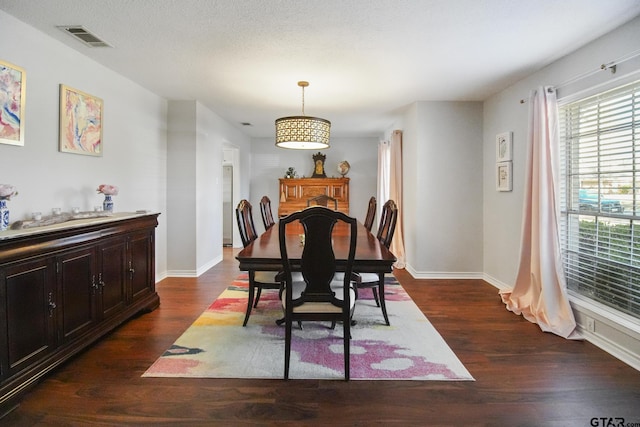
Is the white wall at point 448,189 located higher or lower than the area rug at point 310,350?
higher

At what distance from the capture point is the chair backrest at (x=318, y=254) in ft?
6.78

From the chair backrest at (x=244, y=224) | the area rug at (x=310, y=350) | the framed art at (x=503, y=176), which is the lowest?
the area rug at (x=310, y=350)

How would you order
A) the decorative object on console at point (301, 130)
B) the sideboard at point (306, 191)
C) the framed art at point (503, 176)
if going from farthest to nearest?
1. the sideboard at point (306, 191)
2. the framed art at point (503, 176)
3. the decorative object on console at point (301, 130)

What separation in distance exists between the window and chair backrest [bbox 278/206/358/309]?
2.08m

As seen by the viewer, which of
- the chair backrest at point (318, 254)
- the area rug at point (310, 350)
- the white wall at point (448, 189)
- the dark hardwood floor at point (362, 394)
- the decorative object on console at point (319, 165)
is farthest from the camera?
the decorative object on console at point (319, 165)

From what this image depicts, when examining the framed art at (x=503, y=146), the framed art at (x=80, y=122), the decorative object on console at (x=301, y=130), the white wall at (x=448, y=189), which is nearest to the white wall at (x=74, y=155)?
the framed art at (x=80, y=122)

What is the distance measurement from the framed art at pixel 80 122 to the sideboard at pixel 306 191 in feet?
14.2

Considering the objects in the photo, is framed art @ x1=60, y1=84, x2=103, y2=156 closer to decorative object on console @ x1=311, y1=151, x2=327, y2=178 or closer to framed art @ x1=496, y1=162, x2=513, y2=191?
framed art @ x1=496, y1=162, x2=513, y2=191

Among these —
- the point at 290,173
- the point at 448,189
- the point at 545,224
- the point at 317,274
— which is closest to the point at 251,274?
the point at 317,274

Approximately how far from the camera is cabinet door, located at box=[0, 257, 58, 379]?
1889mm

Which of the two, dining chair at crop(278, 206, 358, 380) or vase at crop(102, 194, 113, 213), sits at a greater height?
vase at crop(102, 194, 113, 213)

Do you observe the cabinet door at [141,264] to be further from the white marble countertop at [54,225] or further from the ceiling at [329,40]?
the ceiling at [329,40]

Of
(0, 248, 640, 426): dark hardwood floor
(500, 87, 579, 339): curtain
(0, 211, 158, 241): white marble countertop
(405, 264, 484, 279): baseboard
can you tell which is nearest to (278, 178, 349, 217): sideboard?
(405, 264, 484, 279): baseboard

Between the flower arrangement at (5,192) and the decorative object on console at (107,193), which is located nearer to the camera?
the flower arrangement at (5,192)
